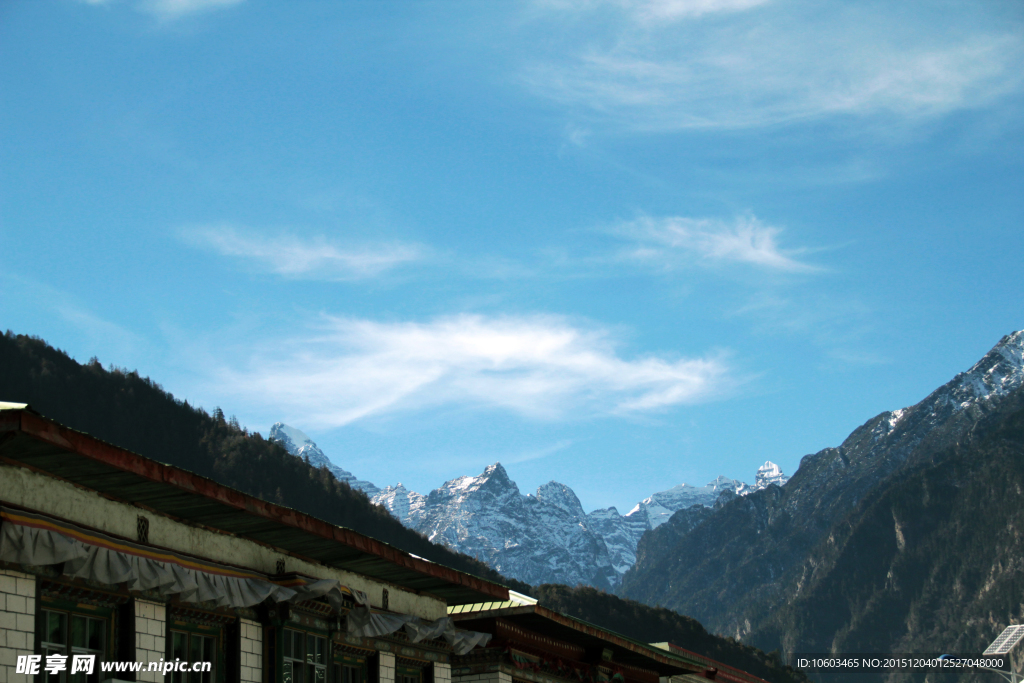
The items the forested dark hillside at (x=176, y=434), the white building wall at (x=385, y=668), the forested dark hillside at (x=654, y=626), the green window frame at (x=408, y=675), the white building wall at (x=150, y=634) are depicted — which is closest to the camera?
the white building wall at (x=150, y=634)

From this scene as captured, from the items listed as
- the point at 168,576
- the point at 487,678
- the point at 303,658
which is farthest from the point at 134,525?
the point at 487,678

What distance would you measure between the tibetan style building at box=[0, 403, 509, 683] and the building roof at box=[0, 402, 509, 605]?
3 cm

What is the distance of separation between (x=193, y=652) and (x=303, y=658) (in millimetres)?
3330

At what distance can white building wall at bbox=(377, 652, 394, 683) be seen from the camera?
26.3 meters

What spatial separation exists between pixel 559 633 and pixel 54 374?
91.1m

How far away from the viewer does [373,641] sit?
26219 millimetres

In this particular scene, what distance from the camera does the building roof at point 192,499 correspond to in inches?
629

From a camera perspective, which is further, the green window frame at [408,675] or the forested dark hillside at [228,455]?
the forested dark hillside at [228,455]

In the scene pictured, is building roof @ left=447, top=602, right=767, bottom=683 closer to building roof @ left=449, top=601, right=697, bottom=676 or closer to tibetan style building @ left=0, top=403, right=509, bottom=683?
building roof @ left=449, top=601, right=697, bottom=676

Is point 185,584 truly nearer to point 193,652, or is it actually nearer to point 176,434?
point 193,652

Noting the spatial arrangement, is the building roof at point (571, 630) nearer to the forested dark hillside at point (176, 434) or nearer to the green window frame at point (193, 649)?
the green window frame at point (193, 649)

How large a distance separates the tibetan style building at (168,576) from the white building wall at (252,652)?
32 millimetres

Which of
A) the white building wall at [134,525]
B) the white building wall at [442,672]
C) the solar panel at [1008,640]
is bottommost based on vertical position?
the solar panel at [1008,640]

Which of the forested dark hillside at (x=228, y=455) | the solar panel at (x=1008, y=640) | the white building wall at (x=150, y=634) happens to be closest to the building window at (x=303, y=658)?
the white building wall at (x=150, y=634)
